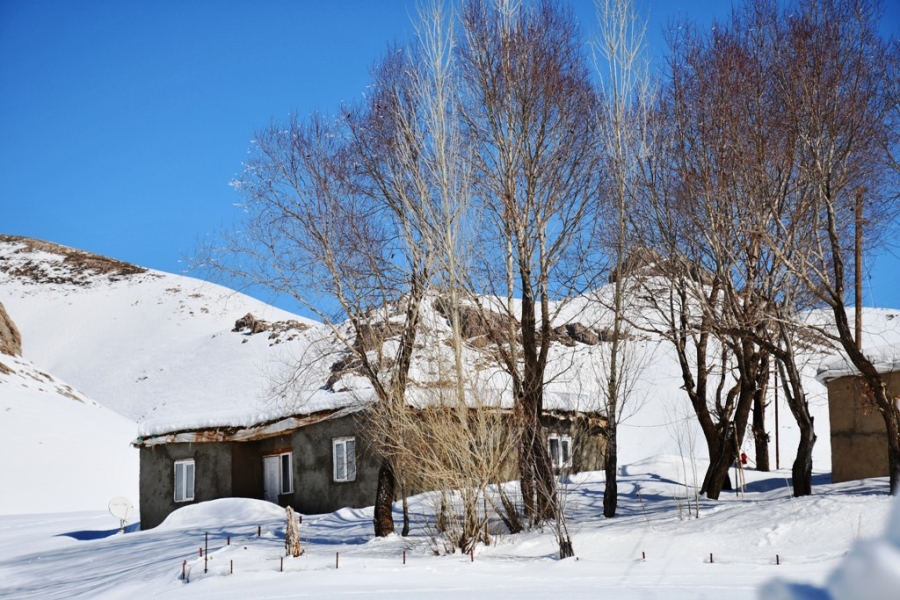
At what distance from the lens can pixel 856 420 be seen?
770 inches

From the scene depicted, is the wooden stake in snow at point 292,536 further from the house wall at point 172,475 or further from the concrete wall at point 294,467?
the house wall at point 172,475

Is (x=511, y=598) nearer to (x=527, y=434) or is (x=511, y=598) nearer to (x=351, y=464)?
(x=527, y=434)

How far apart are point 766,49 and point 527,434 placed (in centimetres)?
753

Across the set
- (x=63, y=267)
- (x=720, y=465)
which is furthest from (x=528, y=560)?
(x=63, y=267)

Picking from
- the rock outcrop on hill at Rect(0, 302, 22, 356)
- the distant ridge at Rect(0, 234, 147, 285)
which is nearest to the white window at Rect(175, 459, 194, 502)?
the rock outcrop on hill at Rect(0, 302, 22, 356)

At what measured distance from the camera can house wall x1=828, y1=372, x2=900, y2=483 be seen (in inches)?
753

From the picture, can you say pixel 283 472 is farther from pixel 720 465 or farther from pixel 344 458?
pixel 720 465

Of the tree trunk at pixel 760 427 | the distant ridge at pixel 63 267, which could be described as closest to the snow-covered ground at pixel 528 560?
the tree trunk at pixel 760 427

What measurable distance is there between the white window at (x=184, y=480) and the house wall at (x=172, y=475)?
0.12 meters

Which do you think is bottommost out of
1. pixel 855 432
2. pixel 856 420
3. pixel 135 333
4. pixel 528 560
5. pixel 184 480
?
pixel 528 560

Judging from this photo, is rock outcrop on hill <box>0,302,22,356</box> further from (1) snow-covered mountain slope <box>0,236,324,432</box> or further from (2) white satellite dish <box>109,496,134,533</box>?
(2) white satellite dish <box>109,496,134,533</box>

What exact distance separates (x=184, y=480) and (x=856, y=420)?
18627mm

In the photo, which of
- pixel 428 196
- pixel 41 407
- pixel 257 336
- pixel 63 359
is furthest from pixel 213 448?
pixel 63 359

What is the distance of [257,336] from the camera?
88.6 m
